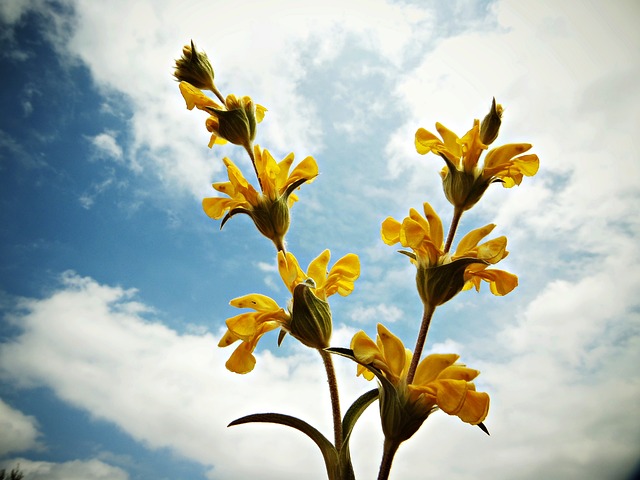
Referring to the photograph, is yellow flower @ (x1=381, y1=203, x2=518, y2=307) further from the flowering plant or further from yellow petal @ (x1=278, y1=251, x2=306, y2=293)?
yellow petal @ (x1=278, y1=251, x2=306, y2=293)

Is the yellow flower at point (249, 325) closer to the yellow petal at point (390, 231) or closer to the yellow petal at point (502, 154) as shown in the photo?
the yellow petal at point (390, 231)

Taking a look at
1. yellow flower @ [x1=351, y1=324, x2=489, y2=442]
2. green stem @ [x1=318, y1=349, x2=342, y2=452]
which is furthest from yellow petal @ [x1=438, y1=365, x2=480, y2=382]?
green stem @ [x1=318, y1=349, x2=342, y2=452]

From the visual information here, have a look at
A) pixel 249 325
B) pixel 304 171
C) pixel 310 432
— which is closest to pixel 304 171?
pixel 304 171

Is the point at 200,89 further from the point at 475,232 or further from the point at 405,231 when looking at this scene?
the point at 475,232

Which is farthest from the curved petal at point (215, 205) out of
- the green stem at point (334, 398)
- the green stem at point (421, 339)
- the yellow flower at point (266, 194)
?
the green stem at point (421, 339)

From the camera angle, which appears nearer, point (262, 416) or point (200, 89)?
point (262, 416)

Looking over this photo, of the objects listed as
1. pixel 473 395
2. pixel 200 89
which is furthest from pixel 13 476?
pixel 473 395

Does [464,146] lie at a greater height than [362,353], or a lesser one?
greater
